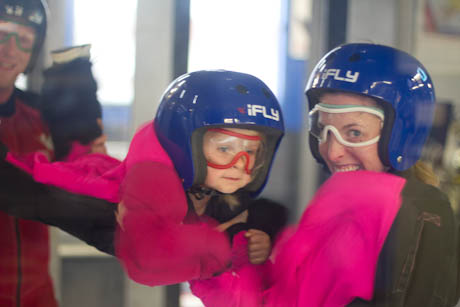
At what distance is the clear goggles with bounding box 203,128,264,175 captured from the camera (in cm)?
75

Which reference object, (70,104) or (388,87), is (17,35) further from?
(388,87)

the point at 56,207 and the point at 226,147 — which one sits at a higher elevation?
the point at 226,147

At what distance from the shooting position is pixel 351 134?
0.78 metres

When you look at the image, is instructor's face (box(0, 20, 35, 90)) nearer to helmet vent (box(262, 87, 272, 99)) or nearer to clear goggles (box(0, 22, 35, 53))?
clear goggles (box(0, 22, 35, 53))

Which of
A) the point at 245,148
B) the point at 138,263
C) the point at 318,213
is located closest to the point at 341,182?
the point at 318,213

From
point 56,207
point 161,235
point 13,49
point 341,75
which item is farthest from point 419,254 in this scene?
point 13,49

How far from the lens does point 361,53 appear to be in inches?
32.3

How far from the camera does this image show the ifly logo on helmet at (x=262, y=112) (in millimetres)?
740

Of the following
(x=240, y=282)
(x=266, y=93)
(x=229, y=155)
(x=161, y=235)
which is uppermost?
(x=266, y=93)

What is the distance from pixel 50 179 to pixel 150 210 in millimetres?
194

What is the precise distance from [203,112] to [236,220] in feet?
0.71

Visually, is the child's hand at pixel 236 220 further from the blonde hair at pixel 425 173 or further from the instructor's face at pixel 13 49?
the instructor's face at pixel 13 49

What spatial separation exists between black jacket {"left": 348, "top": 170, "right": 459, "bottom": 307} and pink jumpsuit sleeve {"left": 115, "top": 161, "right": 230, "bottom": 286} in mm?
294

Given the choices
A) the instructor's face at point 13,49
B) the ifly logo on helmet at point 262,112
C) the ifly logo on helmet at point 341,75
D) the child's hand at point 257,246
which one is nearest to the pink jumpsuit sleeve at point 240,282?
the child's hand at point 257,246
